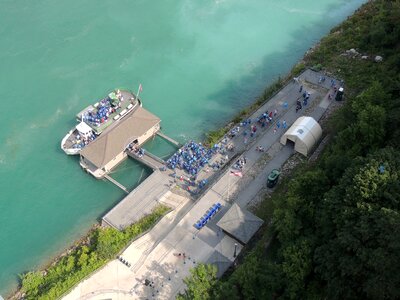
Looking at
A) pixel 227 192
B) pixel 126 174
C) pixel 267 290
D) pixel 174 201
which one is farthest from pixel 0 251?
pixel 267 290

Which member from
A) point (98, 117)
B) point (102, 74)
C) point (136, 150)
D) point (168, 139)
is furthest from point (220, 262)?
point (102, 74)

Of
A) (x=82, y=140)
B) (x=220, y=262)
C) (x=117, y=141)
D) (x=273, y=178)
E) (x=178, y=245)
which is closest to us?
(x=220, y=262)

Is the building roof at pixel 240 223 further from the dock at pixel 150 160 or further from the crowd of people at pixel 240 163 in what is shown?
the dock at pixel 150 160

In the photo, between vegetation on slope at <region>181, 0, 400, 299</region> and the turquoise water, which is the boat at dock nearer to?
the turquoise water

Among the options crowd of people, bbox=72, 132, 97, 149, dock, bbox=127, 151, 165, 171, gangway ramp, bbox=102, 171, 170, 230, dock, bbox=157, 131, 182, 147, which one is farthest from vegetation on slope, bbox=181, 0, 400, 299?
crowd of people, bbox=72, 132, 97, 149

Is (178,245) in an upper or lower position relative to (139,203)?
lower

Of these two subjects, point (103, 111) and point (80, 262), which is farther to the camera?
point (103, 111)

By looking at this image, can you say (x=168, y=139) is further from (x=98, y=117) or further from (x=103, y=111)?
(x=98, y=117)

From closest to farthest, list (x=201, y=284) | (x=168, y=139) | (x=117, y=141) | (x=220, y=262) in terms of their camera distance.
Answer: (x=201, y=284)
(x=220, y=262)
(x=117, y=141)
(x=168, y=139)

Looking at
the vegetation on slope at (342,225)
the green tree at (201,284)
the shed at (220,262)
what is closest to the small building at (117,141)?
the shed at (220,262)
